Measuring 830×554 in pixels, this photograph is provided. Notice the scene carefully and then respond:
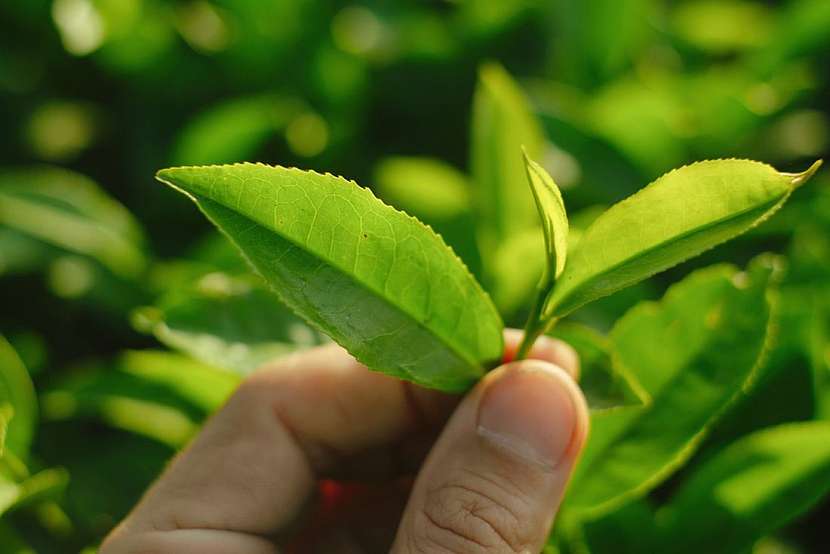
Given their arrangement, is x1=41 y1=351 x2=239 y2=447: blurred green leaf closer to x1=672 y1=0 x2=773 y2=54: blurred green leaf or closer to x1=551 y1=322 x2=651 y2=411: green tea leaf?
x1=551 y1=322 x2=651 y2=411: green tea leaf

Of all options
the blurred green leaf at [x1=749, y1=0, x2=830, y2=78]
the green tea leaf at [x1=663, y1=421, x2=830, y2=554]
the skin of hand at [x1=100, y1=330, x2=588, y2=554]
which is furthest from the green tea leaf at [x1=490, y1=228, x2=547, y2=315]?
the blurred green leaf at [x1=749, y1=0, x2=830, y2=78]

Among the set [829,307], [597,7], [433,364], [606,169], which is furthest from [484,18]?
[433,364]

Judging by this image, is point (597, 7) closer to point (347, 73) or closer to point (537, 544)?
point (347, 73)

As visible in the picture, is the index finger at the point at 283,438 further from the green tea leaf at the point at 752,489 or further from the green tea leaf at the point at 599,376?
the green tea leaf at the point at 752,489

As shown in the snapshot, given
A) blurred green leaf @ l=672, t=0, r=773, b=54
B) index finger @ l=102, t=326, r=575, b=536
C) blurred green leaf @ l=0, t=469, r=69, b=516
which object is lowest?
blurred green leaf @ l=0, t=469, r=69, b=516

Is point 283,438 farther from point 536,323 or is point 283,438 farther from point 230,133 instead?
point 230,133

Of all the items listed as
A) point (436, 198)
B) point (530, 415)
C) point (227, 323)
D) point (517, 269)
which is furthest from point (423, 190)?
point (530, 415)
